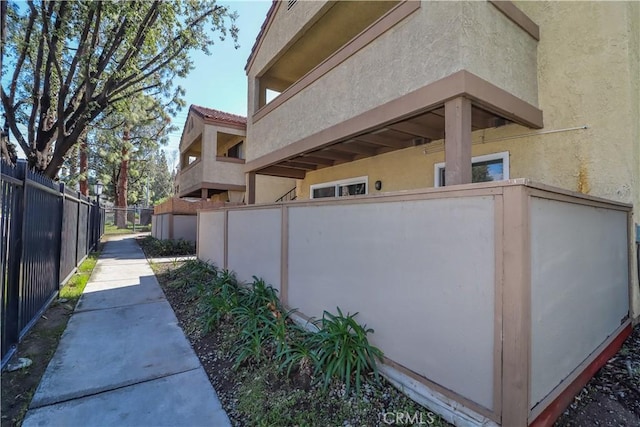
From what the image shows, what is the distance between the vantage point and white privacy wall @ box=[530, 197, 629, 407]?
2465 millimetres

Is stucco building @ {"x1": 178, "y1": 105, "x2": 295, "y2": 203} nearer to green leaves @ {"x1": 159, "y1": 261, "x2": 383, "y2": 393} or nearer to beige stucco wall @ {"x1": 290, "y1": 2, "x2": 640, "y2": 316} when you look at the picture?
green leaves @ {"x1": 159, "y1": 261, "x2": 383, "y2": 393}

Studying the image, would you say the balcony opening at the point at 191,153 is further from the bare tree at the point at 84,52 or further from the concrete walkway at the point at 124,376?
the concrete walkway at the point at 124,376

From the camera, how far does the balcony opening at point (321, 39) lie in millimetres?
6141

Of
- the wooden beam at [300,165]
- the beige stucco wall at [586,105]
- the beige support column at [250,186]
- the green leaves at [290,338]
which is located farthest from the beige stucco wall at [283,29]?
the green leaves at [290,338]

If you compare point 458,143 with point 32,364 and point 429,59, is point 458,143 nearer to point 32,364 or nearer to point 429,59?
point 429,59

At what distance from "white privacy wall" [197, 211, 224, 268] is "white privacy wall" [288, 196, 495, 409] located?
4519 millimetres

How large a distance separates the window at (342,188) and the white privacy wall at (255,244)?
2282 mm

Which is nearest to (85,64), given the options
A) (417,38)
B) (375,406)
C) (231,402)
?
(417,38)

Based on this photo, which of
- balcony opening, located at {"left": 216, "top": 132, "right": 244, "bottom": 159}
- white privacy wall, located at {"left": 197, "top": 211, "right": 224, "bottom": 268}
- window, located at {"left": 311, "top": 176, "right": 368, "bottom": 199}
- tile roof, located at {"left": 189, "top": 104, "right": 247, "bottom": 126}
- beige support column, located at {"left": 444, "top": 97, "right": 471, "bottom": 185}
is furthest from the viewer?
balcony opening, located at {"left": 216, "top": 132, "right": 244, "bottom": 159}

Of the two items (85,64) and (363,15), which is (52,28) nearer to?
(85,64)

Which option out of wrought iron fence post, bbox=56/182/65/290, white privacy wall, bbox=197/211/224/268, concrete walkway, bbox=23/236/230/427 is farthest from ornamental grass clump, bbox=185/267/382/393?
wrought iron fence post, bbox=56/182/65/290

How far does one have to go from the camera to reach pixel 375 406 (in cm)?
286

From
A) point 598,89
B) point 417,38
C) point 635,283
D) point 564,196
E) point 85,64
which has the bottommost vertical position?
point 635,283

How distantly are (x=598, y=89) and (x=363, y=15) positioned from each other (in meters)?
4.19
